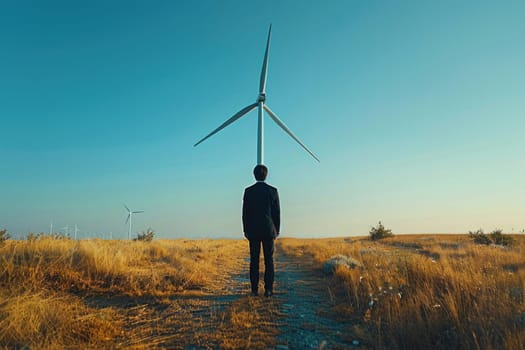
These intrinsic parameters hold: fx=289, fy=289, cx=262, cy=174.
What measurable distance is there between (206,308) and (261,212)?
94.8 inches

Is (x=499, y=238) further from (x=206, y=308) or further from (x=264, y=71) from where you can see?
(x=206, y=308)

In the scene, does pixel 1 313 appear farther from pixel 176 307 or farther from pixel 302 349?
pixel 302 349

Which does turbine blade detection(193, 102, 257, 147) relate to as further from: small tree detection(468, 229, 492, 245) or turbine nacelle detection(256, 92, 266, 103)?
small tree detection(468, 229, 492, 245)

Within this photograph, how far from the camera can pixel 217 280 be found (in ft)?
30.5

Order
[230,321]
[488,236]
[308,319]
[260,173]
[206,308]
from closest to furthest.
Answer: [230,321] → [308,319] → [206,308] → [260,173] → [488,236]

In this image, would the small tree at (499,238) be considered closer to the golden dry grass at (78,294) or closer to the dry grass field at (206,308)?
the dry grass field at (206,308)

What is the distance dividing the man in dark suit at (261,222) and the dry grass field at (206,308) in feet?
2.04

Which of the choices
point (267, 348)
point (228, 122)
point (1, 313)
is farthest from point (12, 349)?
point (228, 122)

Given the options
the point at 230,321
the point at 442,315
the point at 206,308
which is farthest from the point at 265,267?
the point at 442,315

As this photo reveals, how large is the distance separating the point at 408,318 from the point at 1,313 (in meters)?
5.86

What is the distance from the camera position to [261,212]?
23.0 feet

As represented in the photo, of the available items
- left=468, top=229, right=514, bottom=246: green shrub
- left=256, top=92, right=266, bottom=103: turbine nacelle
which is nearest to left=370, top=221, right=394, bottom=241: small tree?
left=468, top=229, right=514, bottom=246: green shrub

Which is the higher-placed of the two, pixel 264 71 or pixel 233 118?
pixel 264 71

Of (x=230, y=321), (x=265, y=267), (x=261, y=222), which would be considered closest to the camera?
(x=230, y=321)
